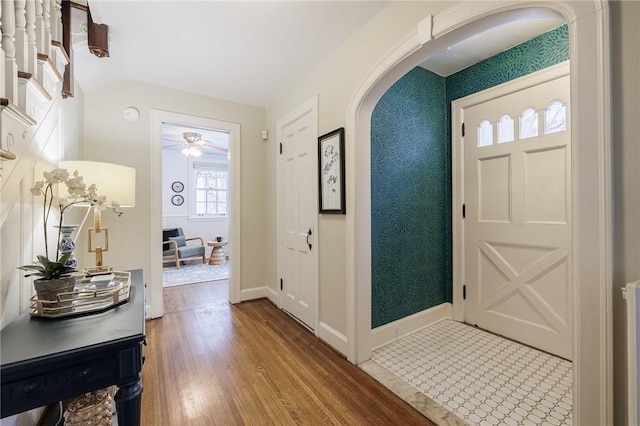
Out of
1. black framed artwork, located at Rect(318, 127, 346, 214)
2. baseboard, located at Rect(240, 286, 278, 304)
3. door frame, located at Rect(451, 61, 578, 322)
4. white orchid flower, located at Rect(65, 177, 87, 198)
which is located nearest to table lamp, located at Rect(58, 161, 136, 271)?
white orchid flower, located at Rect(65, 177, 87, 198)

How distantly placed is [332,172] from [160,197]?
6.33ft

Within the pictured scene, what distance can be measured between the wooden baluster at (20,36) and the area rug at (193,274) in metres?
3.79

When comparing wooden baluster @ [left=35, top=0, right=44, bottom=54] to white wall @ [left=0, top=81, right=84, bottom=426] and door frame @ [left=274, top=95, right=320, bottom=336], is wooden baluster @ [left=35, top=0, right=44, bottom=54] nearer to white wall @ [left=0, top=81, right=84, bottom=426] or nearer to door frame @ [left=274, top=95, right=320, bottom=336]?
white wall @ [left=0, top=81, right=84, bottom=426]

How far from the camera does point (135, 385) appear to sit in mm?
1025

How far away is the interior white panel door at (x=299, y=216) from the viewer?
267cm

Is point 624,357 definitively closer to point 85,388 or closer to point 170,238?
point 85,388

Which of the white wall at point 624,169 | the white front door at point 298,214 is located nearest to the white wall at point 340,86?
the white front door at point 298,214

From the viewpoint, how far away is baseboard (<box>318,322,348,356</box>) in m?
2.22

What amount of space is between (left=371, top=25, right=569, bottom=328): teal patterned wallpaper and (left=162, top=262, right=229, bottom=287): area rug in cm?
328

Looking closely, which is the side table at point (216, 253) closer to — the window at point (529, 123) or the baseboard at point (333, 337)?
the baseboard at point (333, 337)

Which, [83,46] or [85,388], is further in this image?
[83,46]

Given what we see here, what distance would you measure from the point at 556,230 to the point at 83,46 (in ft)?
12.8

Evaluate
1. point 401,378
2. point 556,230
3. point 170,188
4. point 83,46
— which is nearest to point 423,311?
point 401,378

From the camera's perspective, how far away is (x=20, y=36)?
109 cm
